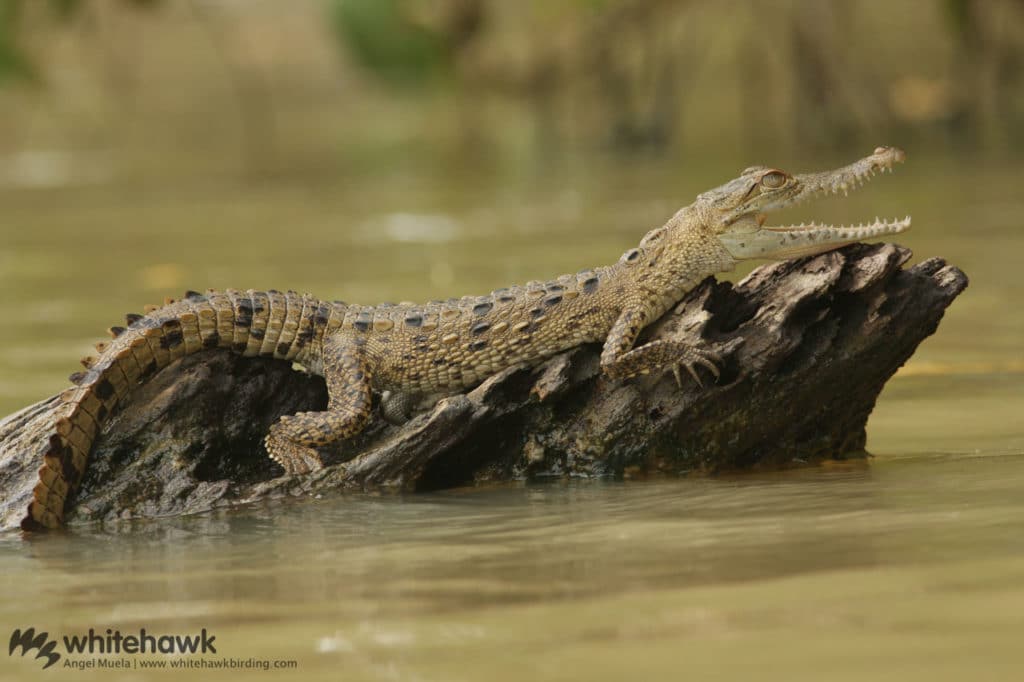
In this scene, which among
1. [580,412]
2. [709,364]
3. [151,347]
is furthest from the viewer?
[580,412]

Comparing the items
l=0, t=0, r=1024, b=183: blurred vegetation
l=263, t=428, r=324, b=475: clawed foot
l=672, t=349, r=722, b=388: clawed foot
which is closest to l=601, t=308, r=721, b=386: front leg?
l=672, t=349, r=722, b=388: clawed foot

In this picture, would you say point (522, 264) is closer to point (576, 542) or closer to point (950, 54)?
point (576, 542)

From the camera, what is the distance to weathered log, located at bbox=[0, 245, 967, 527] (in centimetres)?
607

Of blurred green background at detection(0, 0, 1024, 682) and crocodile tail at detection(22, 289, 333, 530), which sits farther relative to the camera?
crocodile tail at detection(22, 289, 333, 530)

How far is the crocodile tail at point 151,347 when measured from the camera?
582 centimetres

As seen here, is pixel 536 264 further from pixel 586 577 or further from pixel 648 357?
pixel 586 577

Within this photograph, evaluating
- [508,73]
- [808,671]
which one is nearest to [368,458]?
[808,671]

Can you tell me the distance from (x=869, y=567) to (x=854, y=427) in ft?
7.42

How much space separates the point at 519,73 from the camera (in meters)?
36.8

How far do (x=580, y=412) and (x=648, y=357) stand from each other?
41 centimetres

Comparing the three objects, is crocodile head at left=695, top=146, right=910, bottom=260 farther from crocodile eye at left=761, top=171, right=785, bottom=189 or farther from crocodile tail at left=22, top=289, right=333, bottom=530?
crocodile tail at left=22, top=289, right=333, bottom=530

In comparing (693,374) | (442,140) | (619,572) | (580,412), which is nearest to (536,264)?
(580,412)

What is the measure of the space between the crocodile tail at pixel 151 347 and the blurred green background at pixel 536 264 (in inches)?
13.6

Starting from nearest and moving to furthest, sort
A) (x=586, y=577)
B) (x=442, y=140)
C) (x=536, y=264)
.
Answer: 1. (x=586, y=577)
2. (x=536, y=264)
3. (x=442, y=140)
